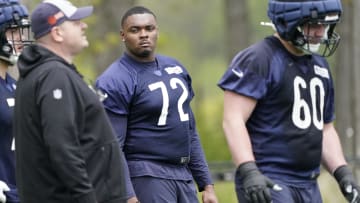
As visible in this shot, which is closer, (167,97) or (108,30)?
(167,97)

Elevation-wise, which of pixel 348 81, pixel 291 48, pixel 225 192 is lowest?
pixel 225 192

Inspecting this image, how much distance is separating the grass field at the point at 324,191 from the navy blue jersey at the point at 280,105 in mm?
6403

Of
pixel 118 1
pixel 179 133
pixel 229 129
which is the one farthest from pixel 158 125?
pixel 118 1

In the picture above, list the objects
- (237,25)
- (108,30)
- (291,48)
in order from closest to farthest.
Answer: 1. (291,48)
2. (108,30)
3. (237,25)

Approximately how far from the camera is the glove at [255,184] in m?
8.64

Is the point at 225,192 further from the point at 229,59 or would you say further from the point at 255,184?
the point at 255,184

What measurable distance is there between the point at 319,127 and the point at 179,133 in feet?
3.83

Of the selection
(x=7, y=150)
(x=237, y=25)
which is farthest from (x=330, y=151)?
(x=237, y=25)

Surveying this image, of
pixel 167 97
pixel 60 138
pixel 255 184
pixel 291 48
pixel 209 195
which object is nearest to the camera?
pixel 60 138

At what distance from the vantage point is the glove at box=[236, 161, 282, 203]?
340 inches

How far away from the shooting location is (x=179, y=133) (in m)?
9.77

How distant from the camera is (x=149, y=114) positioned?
9664mm

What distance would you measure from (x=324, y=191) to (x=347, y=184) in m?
6.50

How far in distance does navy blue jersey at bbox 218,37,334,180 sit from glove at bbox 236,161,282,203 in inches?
12.3
